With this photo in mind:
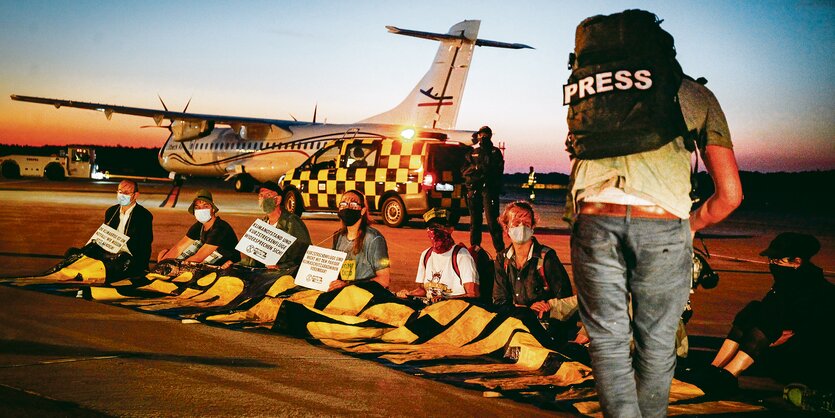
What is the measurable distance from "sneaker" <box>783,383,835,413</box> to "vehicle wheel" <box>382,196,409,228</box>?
40.3 feet

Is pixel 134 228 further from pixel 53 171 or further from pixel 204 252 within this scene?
pixel 53 171

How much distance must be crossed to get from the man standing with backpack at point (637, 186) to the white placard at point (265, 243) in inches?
198

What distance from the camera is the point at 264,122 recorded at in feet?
101

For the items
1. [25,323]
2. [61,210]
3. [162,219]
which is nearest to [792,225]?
[162,219]

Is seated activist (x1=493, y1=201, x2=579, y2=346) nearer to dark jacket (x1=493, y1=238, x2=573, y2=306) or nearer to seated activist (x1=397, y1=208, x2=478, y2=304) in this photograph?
dark jacket (x1=493, y1=238, x2=573, y2=306)

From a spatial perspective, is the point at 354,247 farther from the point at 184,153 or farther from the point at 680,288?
the point at 184,153

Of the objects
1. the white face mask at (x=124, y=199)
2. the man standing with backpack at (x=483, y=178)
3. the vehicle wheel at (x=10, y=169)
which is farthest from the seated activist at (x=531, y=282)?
the vehicle wheel at (x=10, y=169)

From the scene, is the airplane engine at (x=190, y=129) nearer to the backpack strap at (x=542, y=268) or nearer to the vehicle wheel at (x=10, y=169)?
the vehicle wheel at (x=10, y=169)

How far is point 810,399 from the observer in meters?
4.26

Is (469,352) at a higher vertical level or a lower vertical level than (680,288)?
lower

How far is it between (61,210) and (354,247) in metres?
14.6

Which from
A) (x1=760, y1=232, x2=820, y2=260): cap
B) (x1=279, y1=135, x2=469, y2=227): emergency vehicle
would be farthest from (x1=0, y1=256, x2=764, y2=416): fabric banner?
(x1=279, y1=135, x2=469, y2=227): emergency vehicle

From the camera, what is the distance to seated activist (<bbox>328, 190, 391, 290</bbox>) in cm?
660

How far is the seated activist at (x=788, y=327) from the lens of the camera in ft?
14.9
